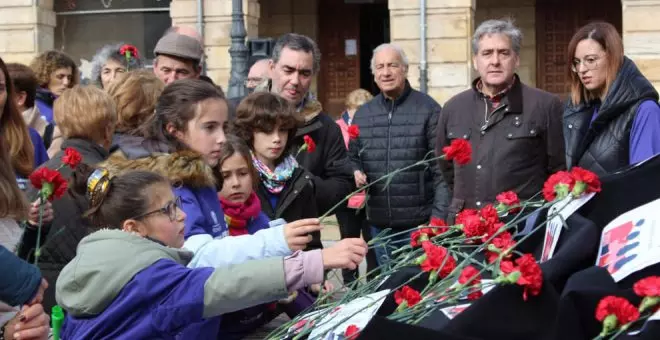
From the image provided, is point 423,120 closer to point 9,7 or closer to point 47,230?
point 47,230

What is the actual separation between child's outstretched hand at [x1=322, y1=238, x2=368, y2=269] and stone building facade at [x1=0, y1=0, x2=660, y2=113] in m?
15.4

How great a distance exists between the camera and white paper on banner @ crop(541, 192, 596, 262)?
225 centimetres

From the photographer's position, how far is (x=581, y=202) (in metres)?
2.33

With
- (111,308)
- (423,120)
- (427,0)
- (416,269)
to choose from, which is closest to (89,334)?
(111,308)

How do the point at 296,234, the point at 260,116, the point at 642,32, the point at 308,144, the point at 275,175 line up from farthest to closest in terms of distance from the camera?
1. the point at 642,32
2. the point at 308,144
3. the point at 275,175
4. the point at 260,116
5. the point at 296,234

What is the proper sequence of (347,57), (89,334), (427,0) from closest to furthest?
(89,334) → (427,0) → (347,57)

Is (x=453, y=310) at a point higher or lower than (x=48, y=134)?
lower

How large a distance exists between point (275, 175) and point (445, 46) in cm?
1360

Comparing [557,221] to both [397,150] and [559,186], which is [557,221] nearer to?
[559,186]

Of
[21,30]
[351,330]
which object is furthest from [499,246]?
[21,30]

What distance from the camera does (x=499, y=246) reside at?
2.25 meters

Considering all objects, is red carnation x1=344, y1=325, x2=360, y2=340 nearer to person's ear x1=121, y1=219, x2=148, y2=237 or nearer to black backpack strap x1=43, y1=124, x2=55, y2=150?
person's ear x1=121, y1=219, x2=148, y2=237

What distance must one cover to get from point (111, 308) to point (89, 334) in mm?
134

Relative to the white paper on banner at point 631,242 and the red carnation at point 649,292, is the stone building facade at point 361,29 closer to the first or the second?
the white paper on banner at point 631,242
